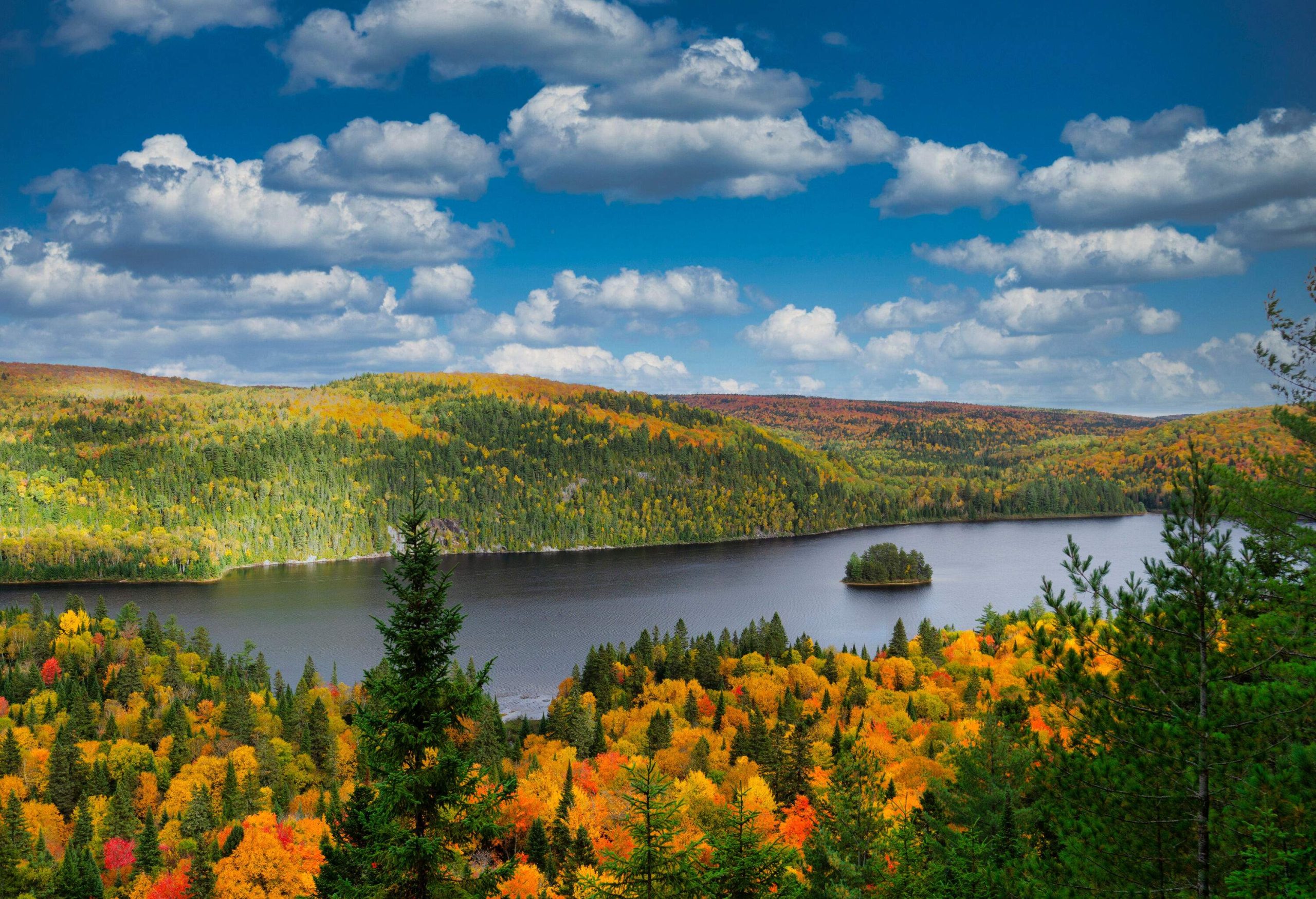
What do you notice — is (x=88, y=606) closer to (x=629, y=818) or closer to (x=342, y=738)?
(x=342, y=738)

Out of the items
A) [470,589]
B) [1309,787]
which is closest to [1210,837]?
[1309,787]

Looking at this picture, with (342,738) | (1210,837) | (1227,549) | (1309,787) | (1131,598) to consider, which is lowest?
(342,738)

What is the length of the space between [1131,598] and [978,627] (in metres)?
104

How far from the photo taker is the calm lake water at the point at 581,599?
103500 millimetres

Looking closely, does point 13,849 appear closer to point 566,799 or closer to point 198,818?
point 198,818

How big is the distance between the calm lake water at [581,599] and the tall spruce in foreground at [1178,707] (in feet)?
235

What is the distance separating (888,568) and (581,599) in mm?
53349

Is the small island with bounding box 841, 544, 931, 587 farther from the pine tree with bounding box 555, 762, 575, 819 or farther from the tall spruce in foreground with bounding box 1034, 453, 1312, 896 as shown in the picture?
the tall spruce in foreground with bounding box 1034, 453, 1312, 896

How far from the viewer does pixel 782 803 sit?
49.3m

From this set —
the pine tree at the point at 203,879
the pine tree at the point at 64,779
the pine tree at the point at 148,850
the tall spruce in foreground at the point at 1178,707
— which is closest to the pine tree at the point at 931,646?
the pine tree at the point at 203,879

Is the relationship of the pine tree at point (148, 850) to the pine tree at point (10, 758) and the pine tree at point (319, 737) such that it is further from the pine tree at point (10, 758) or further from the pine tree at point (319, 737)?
the pine tree at point (10, 758)

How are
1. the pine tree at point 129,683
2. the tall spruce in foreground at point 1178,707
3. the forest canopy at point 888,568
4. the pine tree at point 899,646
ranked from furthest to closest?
1. the forest canopy at point 888,568
2. the pine tree at point 129,683
3. the pine tree at point 899,646
4. the tall spruce in foreground at point 1178,707

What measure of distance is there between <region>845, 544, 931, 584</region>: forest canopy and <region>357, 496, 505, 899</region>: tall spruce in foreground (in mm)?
137751

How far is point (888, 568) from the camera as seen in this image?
5738 inches
